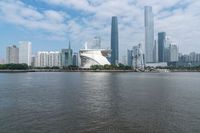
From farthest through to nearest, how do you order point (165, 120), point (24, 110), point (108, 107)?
point (108, 107)
point (24, 110)
point (165, 120)

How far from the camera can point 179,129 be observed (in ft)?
47.4

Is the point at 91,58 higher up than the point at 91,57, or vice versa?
the point at 91,57

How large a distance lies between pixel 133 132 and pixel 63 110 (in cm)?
694

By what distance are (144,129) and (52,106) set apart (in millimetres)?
8872

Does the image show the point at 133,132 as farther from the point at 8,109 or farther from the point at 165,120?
the point at 8,109

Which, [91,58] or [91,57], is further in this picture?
[91,57]

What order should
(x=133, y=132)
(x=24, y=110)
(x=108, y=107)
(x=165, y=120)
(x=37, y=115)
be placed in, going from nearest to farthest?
(x=133, y=132) → (x=165, y=120) → (x=37, y=115) → (x=24, y=110) → (x=108, y=107)

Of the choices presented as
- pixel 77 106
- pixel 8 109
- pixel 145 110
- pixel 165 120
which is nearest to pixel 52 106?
pixel 77 106

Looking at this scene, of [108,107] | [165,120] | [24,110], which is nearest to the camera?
[165,120]

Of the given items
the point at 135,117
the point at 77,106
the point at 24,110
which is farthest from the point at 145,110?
the point at 24,110

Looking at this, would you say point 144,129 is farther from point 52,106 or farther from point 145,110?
point 52,106

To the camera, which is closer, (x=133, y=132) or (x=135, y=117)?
(x=133, y=132)

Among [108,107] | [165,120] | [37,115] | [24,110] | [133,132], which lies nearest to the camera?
[133,132]

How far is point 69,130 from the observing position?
14133 mm
